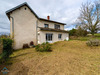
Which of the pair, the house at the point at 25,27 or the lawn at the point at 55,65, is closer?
the lawn at the point at 55,65

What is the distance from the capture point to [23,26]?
8.78 m

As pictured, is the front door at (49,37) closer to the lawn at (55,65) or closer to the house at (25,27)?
the house at (25,27)

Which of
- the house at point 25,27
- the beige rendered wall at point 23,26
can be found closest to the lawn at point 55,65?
the beige rendered wall at point 23,26

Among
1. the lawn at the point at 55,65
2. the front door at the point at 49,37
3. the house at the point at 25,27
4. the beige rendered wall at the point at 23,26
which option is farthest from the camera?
the front door at the point at 49,37

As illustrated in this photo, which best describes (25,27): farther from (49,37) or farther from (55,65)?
(55,65)

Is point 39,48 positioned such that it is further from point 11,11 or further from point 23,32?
point 11,11

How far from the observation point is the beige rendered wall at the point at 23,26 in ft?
26.6

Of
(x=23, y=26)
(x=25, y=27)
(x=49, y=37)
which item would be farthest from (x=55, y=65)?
(x=23, y=26)

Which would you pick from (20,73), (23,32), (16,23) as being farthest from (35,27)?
(20,73)

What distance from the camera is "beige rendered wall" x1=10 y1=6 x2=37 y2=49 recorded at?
811 centimetres

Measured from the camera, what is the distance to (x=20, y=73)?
8.45 feet

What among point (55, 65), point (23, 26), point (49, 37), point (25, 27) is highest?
point (23, 26)

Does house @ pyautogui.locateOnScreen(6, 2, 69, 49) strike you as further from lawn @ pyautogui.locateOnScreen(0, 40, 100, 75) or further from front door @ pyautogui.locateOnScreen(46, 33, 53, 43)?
lawn @ pyautogui.locateOnScreen(0, 40, 100, 75)

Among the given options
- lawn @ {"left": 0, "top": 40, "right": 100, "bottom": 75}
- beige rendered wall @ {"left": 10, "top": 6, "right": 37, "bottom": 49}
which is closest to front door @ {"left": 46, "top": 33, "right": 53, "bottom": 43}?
beige rendered wall @ {"left": 10, "top": 6, "right": 37, "bottom": 49}
